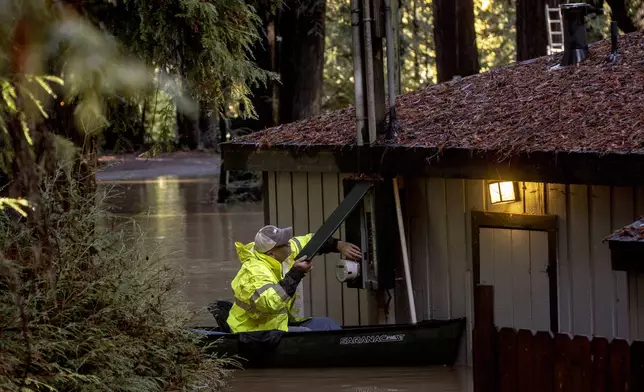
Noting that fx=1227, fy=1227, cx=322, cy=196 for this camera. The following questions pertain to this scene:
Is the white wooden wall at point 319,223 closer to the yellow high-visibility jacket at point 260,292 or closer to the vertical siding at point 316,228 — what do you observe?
the vertical siding at point 316,228

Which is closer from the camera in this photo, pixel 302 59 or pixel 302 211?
pixel 302 211

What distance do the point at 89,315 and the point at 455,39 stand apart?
52.3 ft

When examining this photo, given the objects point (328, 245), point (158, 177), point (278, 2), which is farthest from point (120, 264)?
point (158, 177)

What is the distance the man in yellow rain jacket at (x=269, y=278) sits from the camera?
1113 cm

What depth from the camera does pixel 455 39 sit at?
23766 mm

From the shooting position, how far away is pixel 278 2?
1356cm

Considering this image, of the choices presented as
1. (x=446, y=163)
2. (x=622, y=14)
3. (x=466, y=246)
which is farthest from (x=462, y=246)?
(x=622, y=14)

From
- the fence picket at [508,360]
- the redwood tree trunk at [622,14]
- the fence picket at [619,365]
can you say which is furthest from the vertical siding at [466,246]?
the redwood tree trunk at [622,14]

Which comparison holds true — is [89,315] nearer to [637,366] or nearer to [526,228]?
[637,366]

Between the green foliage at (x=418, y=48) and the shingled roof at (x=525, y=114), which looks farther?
the green foliage at (x=418, y=48)

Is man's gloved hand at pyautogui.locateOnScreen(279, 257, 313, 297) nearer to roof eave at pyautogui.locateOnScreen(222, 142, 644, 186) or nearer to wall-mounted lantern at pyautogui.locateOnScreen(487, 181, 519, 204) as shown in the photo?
roof eave at pyautogui.locateOnScreen(222, 142, 644, 186)

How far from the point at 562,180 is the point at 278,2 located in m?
4.17

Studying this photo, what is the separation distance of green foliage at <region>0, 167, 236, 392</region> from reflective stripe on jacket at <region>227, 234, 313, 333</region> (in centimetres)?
141

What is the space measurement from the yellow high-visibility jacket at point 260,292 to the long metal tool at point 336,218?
220 millimetres
